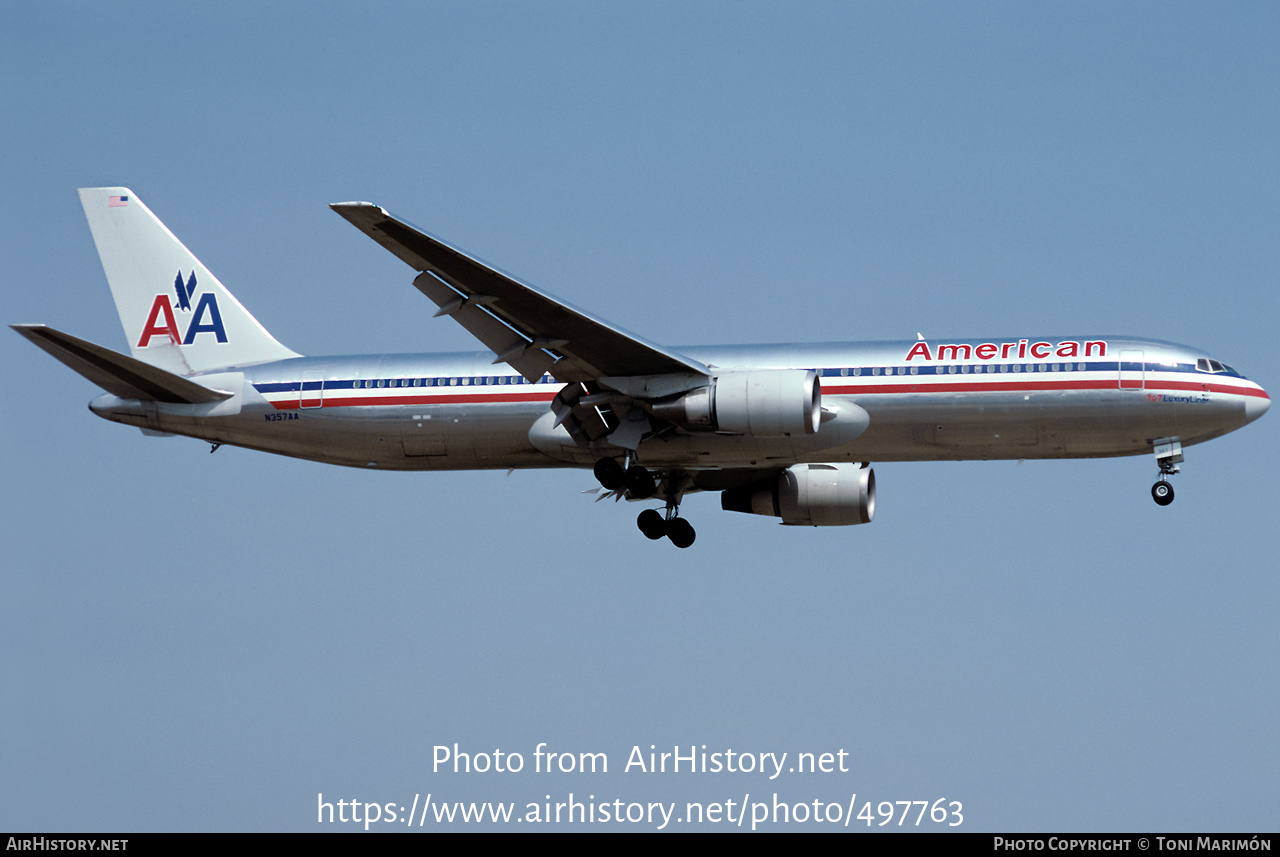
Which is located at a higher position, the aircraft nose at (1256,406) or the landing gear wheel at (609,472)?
the aircraft nose at (1256,406)

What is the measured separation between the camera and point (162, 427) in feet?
132

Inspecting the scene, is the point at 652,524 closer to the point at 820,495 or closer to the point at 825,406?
the point at 820,495

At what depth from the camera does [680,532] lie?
4003cm

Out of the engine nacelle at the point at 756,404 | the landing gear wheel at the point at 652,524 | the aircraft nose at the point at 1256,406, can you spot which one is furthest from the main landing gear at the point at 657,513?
the aircraft nose at the point at 1256,406

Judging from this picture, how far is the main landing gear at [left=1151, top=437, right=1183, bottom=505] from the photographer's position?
118 ft

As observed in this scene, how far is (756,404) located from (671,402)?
1989 millimetres

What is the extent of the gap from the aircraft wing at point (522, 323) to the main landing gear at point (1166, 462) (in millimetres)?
10198

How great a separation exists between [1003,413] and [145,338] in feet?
73.0

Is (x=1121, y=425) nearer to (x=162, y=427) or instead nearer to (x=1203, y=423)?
(x=1203, y=423)

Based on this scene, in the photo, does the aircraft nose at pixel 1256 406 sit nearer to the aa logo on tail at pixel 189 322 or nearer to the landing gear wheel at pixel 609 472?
the landing gear wheel at pixel 609 472

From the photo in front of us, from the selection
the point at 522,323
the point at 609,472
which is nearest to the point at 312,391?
the point at 522,323

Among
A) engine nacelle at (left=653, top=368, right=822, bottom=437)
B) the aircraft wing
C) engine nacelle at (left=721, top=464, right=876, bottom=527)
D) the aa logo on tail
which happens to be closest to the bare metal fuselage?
engine nacelle at (left=653, top=368, right=822, bottom=437)

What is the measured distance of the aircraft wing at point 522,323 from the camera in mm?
32188

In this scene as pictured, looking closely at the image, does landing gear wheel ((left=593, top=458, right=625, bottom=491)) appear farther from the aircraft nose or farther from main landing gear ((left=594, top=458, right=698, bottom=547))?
the aircraft nose
